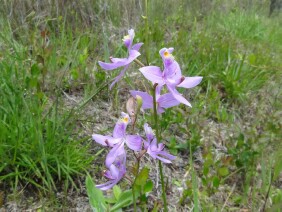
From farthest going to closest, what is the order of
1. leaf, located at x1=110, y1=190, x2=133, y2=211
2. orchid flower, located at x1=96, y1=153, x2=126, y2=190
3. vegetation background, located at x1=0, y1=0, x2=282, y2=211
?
vegetation background, located at x1=0, y1=0, x2=282, y2=211 → leaf, located at x1=110, y1=190, x2=133, y2=211 → orchid flower, located at x1=96, y1=153, x2=126, y2=190

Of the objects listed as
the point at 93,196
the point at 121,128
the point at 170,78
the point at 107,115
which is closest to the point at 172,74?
the point at 170,78

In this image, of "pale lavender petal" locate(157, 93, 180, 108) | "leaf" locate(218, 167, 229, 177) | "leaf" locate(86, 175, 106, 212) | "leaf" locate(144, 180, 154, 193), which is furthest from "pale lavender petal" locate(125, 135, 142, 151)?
"leaf" locate(218, 167, 229, 177)

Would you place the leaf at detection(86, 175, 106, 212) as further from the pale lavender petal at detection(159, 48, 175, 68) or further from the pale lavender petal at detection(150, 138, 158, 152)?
the pale lavender petal at detection(159, 48, 175, 68)

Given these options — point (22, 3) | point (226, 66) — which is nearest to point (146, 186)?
point (226, 66)

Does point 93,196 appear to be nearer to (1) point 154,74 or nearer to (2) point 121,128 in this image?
(2) point 121,128

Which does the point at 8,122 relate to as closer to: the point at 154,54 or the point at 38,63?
the point at 38,63

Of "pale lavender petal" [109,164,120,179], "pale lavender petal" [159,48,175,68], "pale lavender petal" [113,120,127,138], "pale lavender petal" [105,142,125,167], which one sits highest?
"pale lavender petal" [159,48,175,68]

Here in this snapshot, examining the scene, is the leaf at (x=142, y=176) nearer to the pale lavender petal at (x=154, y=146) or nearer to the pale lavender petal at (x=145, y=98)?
the pale lavender petal at (x=154, y=146)
